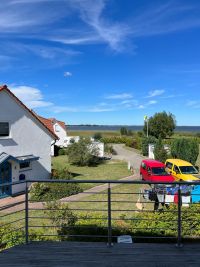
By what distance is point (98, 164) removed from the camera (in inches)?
1501

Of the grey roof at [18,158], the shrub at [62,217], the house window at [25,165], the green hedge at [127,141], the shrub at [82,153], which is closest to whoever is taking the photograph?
the shrub at [62,217]

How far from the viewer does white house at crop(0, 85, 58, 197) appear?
21625mm

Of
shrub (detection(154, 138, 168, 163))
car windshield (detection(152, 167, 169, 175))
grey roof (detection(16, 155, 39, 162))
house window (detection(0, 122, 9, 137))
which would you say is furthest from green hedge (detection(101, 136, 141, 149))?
house window (detection(0, 122, 9, 137))

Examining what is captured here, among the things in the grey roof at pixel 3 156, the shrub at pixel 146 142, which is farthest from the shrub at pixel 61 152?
the grey roof at pixel 3 156

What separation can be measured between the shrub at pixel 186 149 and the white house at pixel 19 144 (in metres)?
15.7

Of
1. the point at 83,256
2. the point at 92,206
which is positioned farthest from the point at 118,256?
the point at 92,206

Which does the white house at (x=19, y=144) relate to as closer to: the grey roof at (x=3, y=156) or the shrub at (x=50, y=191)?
the grey roof at (x=3, y=156)

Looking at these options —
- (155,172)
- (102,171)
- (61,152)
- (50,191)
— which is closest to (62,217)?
(50,191)

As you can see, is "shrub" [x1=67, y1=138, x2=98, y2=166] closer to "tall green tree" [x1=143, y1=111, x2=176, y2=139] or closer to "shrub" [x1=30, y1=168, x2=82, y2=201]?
"shrub" [x1=30, y1=168, x2=82, y2=201]

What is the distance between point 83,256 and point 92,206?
44.6ft

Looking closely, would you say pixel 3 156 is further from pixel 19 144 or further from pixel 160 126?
pixel 160 126

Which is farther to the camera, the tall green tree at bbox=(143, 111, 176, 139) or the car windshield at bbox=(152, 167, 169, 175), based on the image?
the tall green tree at bbox=(143, 111, 176, 139)

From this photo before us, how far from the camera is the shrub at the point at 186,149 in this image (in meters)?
34.6

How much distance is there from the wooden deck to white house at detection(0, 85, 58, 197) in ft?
50.0
